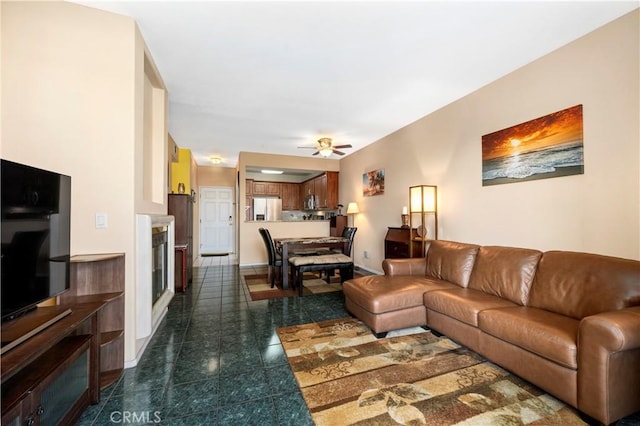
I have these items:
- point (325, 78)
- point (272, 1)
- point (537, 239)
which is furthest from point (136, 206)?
point (537, 239)

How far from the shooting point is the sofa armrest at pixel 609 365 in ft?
4.41

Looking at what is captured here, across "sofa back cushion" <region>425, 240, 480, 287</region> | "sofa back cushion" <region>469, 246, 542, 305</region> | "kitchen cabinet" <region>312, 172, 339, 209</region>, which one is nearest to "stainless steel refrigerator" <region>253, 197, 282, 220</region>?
"kitchen cabinet" <region>312, 172, 339, 209</region>

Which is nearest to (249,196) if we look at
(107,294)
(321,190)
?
(321,190)

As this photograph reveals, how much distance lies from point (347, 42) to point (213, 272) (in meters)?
4.76

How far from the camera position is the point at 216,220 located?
7.83 metres

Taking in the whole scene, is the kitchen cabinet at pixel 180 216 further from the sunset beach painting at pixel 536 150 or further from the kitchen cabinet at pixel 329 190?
the sunset beach painting at pixel 536 150

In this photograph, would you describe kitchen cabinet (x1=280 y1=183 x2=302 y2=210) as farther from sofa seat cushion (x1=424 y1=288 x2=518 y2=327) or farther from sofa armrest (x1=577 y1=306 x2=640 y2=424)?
sofa armrest (x1=577 y1=306 x2=640 y2=424)

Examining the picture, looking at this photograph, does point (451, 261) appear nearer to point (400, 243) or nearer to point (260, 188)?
point (400, 243)

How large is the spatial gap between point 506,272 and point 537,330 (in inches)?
30.7

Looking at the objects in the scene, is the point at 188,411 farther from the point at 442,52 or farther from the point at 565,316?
the point at 442,52

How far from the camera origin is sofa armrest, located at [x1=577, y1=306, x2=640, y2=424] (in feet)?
4.41

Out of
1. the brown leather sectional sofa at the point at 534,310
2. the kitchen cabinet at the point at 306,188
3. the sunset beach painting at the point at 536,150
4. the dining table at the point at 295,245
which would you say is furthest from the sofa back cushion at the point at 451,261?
the kitchen cabinet at the point at 306,188

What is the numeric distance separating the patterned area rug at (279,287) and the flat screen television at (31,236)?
2458mm

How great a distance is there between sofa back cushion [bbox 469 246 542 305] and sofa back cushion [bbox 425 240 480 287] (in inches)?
3.1
